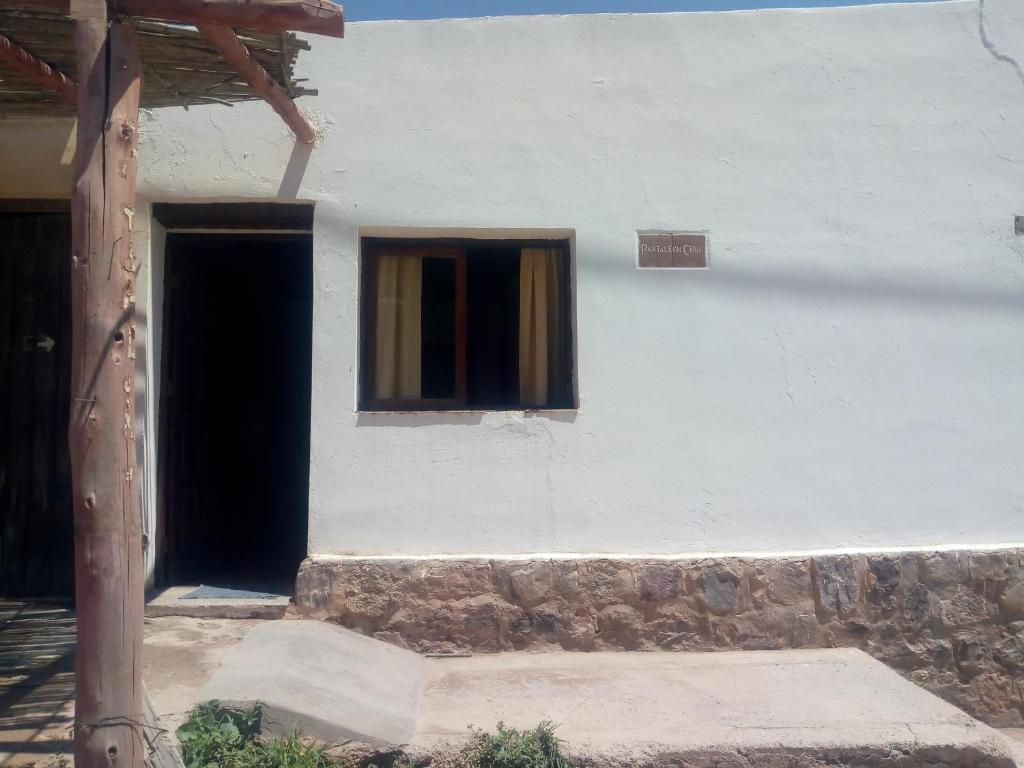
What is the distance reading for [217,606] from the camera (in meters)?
5.17

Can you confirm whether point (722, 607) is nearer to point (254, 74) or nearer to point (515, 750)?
point (515, 750)

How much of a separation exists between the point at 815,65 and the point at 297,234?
3.54 meters

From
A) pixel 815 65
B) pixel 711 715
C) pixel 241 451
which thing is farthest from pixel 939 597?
pixel 241 451

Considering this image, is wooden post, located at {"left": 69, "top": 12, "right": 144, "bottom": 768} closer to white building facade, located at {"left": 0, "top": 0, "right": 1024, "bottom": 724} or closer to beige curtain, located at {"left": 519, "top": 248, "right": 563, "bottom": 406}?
white building facade, located at {"left": 0, "top": 0, "right": 1024, "bottom": 724}

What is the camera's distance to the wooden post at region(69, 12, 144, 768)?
305 cm

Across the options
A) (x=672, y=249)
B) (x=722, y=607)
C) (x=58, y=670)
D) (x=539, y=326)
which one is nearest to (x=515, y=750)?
(x=722, y=607)

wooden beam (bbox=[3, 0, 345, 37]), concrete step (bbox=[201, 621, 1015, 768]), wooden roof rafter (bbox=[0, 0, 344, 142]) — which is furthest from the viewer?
concrete step (bbox=[201, 621, 1015, 768])

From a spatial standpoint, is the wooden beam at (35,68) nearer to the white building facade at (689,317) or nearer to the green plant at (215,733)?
the white building facade at (689,317)

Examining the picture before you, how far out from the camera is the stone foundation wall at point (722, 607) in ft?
16.7

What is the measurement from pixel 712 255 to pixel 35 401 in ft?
14.6

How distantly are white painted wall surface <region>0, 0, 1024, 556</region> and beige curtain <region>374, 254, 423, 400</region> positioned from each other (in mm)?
291

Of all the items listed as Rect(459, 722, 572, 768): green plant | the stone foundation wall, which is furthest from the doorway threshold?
Rect(459, 722, 572, 768): green plant

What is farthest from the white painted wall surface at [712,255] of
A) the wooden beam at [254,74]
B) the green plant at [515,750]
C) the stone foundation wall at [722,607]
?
the green plant at [515,750]

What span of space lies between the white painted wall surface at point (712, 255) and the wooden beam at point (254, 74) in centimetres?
27
